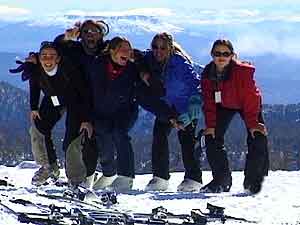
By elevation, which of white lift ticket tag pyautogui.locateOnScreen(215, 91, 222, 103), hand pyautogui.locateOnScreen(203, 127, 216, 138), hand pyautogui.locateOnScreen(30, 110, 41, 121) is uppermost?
white lift ticket tag pyautogui.locateOnScreen(215, 91, 222, 103)

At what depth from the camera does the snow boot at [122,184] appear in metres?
9.77

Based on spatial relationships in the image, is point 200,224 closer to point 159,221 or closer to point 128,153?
point 159,221

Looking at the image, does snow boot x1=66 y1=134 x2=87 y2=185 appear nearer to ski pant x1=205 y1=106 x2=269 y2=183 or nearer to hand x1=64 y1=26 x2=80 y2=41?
hand x1=64 y1=26 x2=80 y2=41

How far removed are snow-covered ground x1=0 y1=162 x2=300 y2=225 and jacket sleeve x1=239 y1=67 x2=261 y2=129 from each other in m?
0.97

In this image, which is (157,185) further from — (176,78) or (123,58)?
(123,58)

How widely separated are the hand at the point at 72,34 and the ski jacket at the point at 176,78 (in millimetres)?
912

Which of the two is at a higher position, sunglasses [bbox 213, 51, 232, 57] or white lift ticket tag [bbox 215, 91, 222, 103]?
sunglasses [bbox 213, 51, 232, 57]

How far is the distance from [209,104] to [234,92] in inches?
14.4

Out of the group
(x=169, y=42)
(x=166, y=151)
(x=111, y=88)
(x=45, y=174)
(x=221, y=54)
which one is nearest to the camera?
(x=221, y=54)

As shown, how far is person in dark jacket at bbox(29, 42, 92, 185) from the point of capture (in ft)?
31.6

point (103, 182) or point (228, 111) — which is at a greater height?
point (228, 111)

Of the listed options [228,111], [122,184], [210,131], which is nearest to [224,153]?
[210,131]

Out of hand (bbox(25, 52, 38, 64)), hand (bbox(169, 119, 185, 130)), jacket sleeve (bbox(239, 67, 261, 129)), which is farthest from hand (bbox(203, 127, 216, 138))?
hand (bbox(25, 52, 38, 64))

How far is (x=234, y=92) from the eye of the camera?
378 inches
